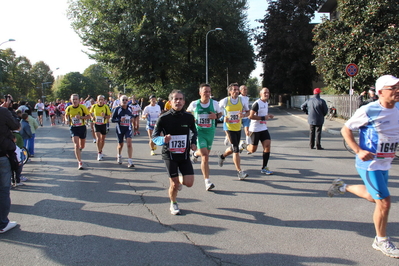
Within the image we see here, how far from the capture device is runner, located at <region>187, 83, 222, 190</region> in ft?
20.0

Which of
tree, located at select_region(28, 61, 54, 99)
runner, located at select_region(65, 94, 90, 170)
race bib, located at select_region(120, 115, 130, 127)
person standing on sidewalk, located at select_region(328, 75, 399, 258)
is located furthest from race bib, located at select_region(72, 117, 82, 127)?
tree, located at select_region(28, 61, 54, 99)

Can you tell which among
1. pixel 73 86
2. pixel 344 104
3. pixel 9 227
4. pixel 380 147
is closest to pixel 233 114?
pixel 380 147

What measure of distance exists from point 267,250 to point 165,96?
99.3ft

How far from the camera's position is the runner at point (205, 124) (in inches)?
240

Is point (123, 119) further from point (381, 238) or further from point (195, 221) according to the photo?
point (381, 238)

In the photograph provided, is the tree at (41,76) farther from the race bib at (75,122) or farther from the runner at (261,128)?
the runner at (261,128)

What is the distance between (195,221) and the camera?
458cm

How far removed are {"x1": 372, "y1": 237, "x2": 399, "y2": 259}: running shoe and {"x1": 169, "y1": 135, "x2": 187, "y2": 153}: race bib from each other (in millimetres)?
2703

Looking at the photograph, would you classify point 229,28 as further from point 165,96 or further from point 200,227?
point 200,227

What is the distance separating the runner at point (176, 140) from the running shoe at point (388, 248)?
2509mm

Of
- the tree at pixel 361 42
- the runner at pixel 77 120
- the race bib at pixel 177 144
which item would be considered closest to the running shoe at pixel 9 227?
the race bib at pixel 177 144

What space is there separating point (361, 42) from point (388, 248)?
19.3 metres

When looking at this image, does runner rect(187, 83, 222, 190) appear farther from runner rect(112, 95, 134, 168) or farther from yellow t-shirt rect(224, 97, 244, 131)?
runner rect(112, 95, 134, 168)

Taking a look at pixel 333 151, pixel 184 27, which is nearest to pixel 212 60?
pixel 184 27
